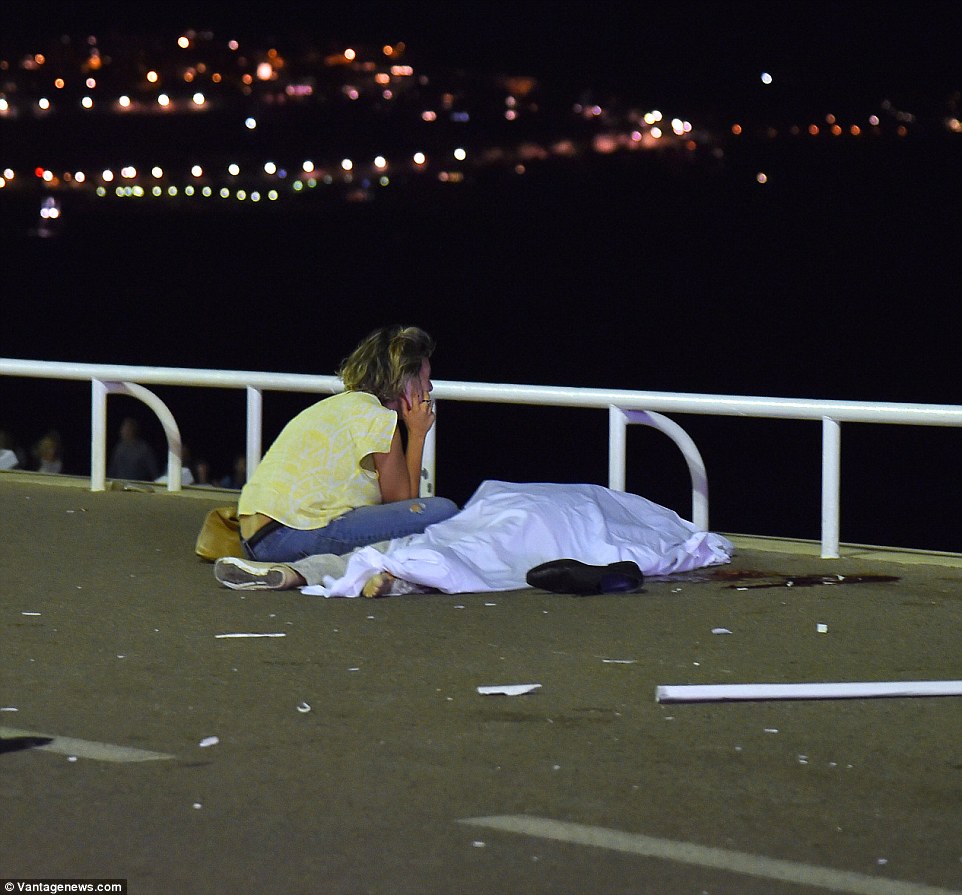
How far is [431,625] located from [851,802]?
2.52 m

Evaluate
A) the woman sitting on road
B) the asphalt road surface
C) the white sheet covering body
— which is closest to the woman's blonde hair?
the woman sitting on road

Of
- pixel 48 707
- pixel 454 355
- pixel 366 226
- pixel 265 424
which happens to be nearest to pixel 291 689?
pixel 48 707

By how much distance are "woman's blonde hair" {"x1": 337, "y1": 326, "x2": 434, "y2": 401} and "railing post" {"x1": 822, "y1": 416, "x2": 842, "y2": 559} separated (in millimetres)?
1915

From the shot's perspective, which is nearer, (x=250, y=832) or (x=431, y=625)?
(x=250, y=832)

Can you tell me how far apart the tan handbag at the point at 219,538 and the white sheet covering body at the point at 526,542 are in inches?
31.8

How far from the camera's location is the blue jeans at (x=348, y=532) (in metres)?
7.38

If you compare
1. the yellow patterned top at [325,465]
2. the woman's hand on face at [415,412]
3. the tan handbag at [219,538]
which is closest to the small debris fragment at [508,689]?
the yellow patterned top at [325,465]

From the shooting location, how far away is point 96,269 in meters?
82.9

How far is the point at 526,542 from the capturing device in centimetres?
736

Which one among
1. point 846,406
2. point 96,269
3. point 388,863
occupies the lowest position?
point 388,863

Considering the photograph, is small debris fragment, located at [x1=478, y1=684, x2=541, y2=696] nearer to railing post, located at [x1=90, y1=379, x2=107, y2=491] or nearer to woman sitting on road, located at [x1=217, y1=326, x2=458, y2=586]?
woman sitting on road, located at [x1=217, y1=326, x2=458, y2=586]

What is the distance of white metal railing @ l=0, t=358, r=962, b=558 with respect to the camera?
8.12m

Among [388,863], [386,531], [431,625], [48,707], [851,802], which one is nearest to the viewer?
[388,863]

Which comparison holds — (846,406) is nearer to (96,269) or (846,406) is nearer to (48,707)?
(48,707)
